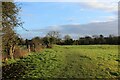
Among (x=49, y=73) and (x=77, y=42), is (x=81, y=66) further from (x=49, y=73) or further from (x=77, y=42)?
(x=77, y=42)

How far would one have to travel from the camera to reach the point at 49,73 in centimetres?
1944

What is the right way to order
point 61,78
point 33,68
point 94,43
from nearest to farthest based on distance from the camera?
point 61,78, point 33,68, point 94,43

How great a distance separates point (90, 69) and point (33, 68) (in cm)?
427

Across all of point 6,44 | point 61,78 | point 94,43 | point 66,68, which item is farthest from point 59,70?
point 94,43

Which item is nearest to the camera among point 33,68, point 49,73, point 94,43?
point 49,73

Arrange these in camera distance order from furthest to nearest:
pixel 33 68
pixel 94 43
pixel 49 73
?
pixel 94 43 → pixel 33 68 → pixel 49 73

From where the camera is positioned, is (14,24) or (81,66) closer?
(14,24)

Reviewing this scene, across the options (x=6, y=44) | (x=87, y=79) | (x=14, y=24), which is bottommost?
(x=87, y=79)

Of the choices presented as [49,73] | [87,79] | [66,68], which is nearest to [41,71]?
[49,73]

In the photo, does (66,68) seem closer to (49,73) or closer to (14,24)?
(49,73)

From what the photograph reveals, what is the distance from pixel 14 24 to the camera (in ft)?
61.0

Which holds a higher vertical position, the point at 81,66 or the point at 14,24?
the point at 14,24

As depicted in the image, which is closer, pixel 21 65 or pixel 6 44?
pixel 6 44

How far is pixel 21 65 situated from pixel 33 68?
105 cm
